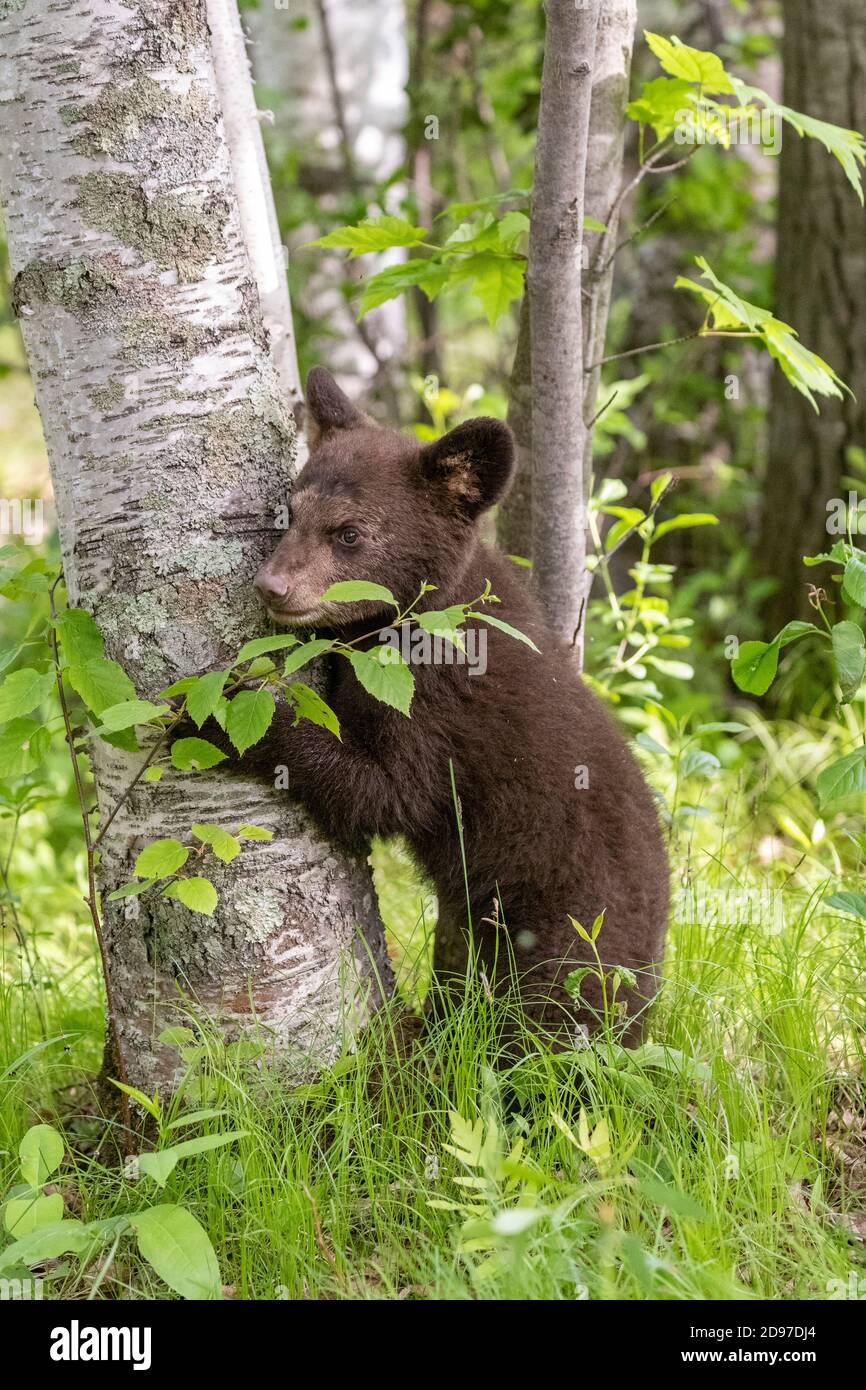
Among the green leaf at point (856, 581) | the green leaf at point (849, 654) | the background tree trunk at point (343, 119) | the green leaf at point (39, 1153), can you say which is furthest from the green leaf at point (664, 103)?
the background tree trunk at point (343, 119)

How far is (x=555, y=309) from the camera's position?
3270 mm

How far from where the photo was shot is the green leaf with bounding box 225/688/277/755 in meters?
2.36

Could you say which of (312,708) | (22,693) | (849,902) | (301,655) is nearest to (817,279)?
(849,902)

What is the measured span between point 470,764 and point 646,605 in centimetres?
135

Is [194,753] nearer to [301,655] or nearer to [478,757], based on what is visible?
[301,655]

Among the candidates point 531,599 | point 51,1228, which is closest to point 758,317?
point 531,599

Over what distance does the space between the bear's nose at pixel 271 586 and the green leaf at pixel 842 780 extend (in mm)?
1288

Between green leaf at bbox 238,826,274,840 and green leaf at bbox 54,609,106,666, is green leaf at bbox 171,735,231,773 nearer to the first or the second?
green leaf at bbox 238,826,274,840

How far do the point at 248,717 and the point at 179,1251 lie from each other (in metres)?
1.00

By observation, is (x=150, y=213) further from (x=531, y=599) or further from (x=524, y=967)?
(x=524, y=967)

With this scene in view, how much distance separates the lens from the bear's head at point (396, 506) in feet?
9.58

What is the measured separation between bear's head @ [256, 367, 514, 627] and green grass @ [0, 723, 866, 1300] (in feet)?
3.53

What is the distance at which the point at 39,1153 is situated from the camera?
2.38m

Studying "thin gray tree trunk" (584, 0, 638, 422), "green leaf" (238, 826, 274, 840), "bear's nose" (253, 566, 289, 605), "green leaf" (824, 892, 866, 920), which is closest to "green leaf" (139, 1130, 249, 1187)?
"green leaf" (238, 826, 274, 840)
